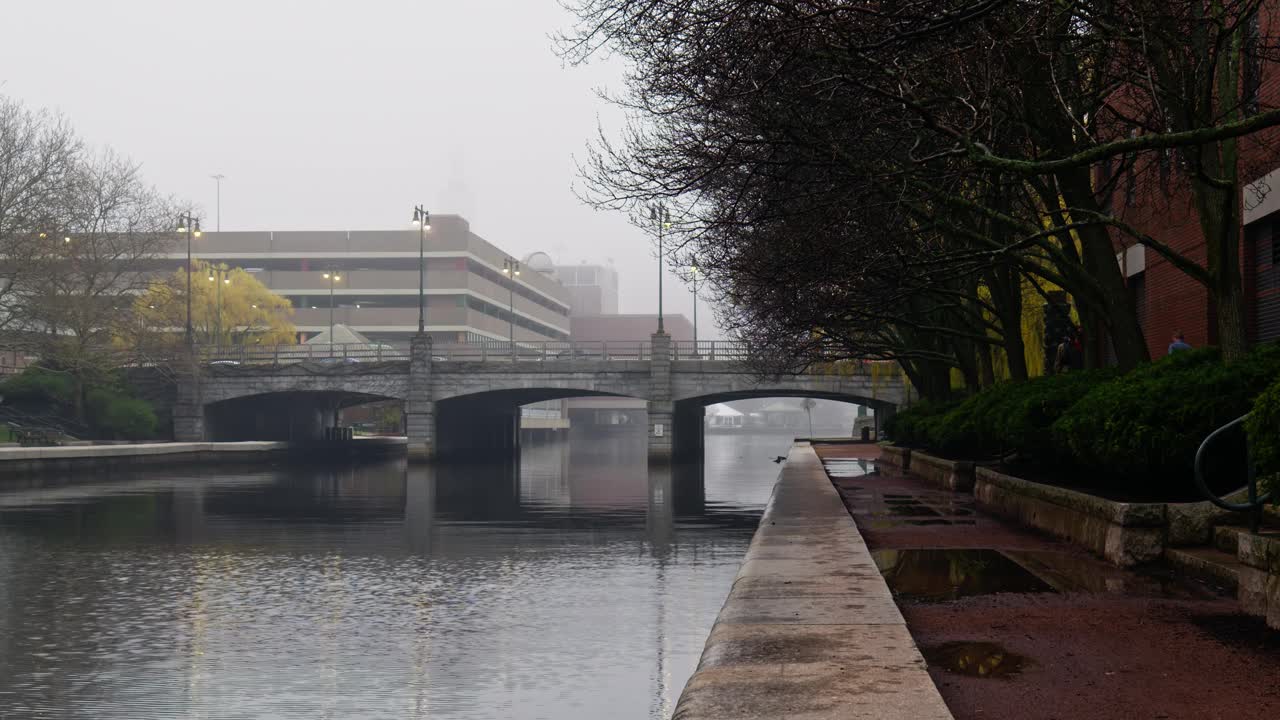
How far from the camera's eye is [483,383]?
75.5m

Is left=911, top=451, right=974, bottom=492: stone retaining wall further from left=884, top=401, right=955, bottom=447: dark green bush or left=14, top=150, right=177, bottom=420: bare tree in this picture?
left=14, top=150, right=177, bottom=420: bare tree

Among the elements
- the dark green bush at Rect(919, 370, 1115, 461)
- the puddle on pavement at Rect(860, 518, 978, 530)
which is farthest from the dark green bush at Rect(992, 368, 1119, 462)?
the puddle on pavement at Rect(860, 518, 978, 530)

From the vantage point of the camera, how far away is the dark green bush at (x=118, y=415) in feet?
218

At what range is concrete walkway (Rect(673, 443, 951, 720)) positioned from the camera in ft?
20.4

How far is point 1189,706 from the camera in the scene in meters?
6.70

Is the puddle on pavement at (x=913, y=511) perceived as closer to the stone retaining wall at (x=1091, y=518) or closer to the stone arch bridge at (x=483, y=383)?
the stone retaining wall at (x=1091, y=518)

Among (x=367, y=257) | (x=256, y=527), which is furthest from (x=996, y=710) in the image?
(x=367, y=257)

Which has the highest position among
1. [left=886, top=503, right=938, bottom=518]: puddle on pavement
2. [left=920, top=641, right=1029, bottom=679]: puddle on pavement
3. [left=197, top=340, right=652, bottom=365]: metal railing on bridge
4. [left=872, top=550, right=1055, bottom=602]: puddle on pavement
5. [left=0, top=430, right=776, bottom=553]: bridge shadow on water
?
[left=197, top=340, right=652, bottom=365]: metal railing on bridge

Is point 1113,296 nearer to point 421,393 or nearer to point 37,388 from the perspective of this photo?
point 37,388

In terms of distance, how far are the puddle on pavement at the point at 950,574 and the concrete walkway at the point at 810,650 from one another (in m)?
0.38

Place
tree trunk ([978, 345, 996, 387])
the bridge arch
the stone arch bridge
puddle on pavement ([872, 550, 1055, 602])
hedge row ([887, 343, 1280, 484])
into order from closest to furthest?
puddle on pavement ([872, 550, 1055, 602])
hedge row ([887, 343, 1280, 484])
tree trunk ([978, 345, 996, 387])
the stone arch bridge
the bridge arch

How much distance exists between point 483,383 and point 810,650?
68547 millimetres

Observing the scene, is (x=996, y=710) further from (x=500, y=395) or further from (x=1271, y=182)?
(x=500, y=395)

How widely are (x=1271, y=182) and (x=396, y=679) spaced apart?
58.6 feet
